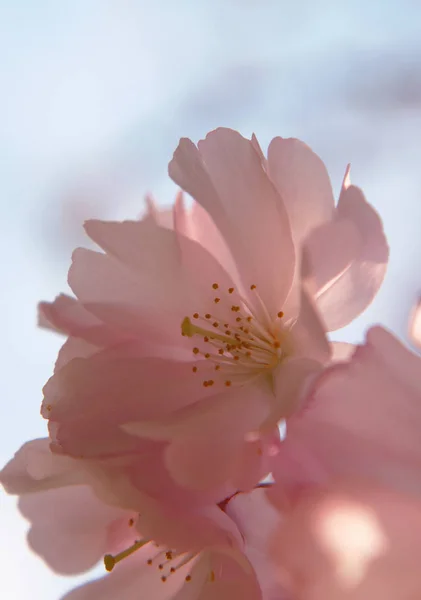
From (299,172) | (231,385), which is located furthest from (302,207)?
(231,385)

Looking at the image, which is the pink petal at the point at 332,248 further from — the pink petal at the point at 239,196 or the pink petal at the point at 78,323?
the pink petal at the point at 78,323

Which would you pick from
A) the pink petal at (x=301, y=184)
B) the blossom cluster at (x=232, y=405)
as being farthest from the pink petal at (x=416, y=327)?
the pink petal at (x=301, y=184)

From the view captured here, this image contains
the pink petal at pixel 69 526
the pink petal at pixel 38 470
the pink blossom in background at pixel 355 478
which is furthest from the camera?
the pink petal at pixel 69 526

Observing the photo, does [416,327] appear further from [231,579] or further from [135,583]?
[135,583]

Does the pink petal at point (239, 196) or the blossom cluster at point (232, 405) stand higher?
the pink petal at point (239, 196)

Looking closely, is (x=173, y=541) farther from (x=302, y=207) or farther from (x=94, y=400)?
(x=302, y=207)

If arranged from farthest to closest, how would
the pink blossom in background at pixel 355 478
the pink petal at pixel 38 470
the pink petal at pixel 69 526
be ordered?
the pink petal at pixel 69 526
the pink petal at pixel 38 470
the pink blossom in background at pixel 355 478

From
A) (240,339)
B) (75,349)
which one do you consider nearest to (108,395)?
→ (75,349)
